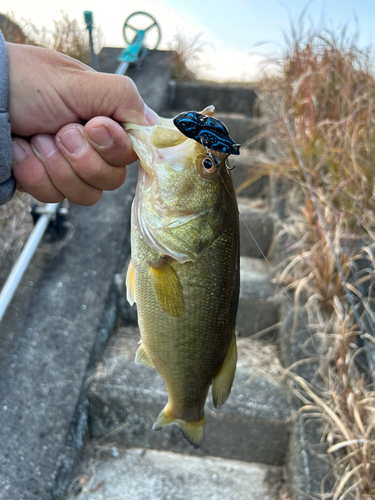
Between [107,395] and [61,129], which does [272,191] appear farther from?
[61,129]

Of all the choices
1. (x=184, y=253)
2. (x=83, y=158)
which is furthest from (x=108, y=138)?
(x=184, y=253)

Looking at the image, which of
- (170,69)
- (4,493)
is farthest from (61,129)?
(170,69)

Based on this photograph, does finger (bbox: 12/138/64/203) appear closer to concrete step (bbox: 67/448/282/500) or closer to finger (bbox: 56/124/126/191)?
finger (bbox: 56/124/126/191)

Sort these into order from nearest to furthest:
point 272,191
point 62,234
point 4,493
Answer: point 4,493 → point 62,234 → point 272,191

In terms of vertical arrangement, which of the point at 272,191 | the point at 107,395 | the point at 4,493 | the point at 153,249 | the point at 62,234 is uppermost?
the point at 153,249

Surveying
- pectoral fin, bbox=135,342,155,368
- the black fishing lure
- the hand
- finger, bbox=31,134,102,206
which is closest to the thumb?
the hand

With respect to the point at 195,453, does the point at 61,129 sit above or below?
above

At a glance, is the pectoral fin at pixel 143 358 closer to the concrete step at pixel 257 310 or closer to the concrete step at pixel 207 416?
the concrete step at pixel 207 416
